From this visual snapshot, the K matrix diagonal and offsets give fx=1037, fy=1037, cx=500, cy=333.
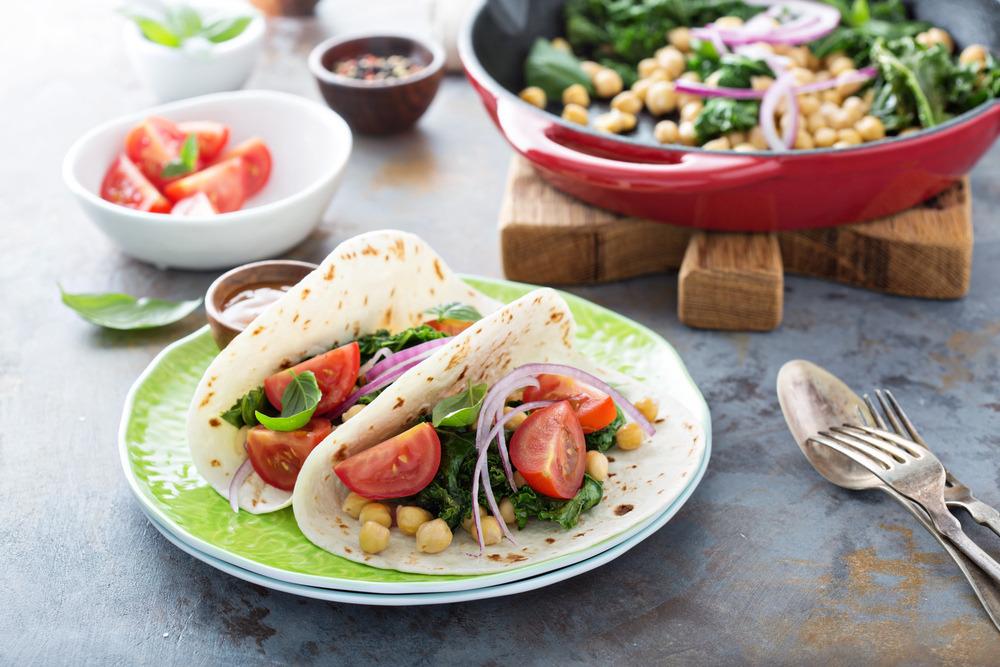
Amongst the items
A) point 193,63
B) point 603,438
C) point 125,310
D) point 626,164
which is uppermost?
point 626,164

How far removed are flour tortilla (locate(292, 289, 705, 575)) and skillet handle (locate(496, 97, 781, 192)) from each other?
52 cm

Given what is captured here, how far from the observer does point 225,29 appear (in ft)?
12.8

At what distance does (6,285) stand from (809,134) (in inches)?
95.7

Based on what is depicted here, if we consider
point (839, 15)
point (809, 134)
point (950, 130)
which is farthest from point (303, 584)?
point (839, 15)

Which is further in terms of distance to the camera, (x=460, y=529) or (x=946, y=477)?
(x=946, y=477)

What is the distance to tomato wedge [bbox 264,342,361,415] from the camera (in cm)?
216

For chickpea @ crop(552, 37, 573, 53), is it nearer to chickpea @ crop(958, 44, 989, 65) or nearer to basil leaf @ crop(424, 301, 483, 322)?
chickpea @ crop(958, 44, 989, 65)

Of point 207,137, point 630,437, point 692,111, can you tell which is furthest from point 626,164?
point 207,137

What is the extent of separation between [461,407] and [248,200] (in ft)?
5.10

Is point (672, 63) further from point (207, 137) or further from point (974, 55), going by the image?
point (207, 137)

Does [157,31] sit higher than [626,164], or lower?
lower

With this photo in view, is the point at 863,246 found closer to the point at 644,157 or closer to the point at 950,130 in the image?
the point at 950,130

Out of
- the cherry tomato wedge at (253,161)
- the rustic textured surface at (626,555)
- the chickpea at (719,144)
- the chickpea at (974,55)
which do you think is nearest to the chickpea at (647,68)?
the chickpea at (719,144)

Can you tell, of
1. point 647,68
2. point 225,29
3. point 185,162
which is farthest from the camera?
point 225,29
